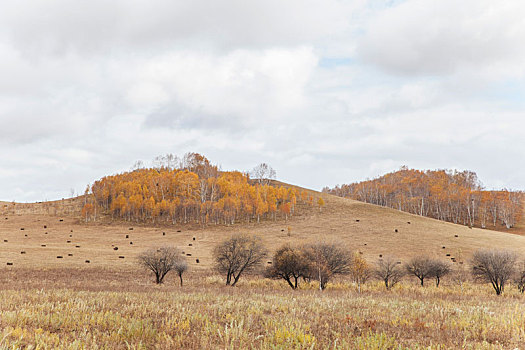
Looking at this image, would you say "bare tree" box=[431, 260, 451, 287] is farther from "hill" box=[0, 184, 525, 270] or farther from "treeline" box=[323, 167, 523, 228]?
"treeline" box=[323, 167, 523, 228]

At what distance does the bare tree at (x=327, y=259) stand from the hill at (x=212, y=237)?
4.03m

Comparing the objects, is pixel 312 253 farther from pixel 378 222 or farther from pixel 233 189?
pixel 233 189

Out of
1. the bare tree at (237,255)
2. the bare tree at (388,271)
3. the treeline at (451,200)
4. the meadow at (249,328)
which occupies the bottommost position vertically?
the bare tree at (388,271)

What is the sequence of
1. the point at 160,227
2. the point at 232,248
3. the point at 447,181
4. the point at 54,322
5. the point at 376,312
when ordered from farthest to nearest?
the point at 447,181, the point at 160,227, the point at 232,248, the point at 376,312, the point at 54,322

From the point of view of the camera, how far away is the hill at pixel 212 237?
5703 cm

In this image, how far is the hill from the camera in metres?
57.0

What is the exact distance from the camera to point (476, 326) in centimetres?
855

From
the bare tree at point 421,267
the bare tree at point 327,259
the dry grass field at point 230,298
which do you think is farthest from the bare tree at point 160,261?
the bare tree at point 421,267

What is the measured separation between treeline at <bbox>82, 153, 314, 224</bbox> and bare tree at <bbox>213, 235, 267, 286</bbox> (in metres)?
70.4

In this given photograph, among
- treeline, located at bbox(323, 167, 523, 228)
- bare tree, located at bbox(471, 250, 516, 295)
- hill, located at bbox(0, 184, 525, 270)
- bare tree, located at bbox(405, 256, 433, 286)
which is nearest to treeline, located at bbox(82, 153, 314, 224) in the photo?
hill, located at bbox(0, 184, 525, 270)

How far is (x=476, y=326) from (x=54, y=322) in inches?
438

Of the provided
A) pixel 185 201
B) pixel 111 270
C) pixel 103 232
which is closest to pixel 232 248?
pixel 111 270

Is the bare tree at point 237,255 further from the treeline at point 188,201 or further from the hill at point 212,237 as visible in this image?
the treeline at point 188,201

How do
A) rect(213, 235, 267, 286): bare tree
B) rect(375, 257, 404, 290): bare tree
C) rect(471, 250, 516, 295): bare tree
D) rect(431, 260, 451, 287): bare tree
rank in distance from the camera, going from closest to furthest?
rect(471, 250, 516, 295): bare tree < rect(213, 235, 267, 286): bare tree < rect(375, 257, 404, 290): bare tree < rect(431, 260, 451, 287): bare tree
